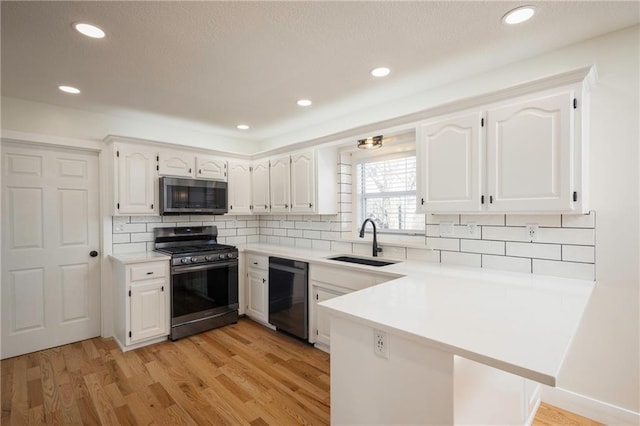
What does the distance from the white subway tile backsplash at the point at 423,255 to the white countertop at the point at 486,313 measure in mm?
489

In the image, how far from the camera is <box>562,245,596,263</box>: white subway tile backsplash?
203cm

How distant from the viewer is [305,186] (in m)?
3.59

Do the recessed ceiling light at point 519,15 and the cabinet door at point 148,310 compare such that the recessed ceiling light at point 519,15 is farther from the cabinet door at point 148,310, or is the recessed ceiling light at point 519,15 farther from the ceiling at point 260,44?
the cabinet door at point 148,310

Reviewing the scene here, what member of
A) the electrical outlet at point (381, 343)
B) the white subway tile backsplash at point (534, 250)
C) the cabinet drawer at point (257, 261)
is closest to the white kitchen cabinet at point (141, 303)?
the cabinet drawer at point (257, 261)

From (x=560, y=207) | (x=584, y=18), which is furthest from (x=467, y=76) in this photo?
(x=560, y=207)

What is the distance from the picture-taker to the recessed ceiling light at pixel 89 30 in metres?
1.82

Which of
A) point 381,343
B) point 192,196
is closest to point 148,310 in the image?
point 192,196

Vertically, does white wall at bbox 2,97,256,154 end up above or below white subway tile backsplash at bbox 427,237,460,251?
above

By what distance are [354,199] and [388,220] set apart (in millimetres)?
530

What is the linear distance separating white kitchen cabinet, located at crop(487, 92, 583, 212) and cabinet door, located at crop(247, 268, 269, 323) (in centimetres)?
248

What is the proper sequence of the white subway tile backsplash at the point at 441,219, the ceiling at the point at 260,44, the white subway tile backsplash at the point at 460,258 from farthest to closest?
the white subway tile backsplash at the point at 441,219, the white subway tile backsplash at the point at 460,258, the ceiling at the point at 260,44

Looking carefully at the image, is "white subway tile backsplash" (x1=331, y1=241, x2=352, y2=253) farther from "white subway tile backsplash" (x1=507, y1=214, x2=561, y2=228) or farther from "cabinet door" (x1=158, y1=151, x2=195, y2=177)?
"cabinet door" (x1=158, y1=151, x2=195, y2=177)

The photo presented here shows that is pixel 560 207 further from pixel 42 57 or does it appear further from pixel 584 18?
pixel 42 57

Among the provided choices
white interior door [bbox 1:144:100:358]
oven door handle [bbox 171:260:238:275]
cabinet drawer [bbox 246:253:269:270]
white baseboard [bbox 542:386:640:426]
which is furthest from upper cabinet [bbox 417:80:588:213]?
white interior door [bbox 1:144:100:358]
